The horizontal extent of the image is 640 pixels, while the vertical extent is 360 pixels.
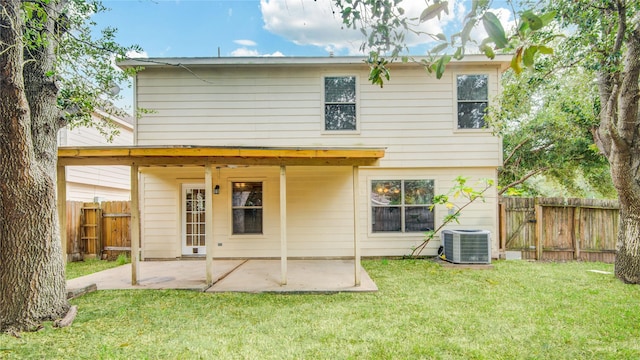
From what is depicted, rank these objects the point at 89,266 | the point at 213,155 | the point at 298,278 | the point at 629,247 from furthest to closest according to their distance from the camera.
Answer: the point at 89,266
the point at 298,278
the point at 629,247
the point at 213,155

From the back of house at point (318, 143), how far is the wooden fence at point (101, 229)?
1.02 meters

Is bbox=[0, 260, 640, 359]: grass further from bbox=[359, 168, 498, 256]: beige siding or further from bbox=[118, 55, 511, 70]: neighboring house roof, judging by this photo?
bbox=[118, 55, 511, 70]: neighboring house roof

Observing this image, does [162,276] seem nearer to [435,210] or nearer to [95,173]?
[435,210]

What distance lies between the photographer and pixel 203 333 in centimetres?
346

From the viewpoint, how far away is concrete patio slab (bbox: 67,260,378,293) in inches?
201

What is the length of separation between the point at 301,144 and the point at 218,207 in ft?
7.96

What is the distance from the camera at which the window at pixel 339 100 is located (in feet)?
24.7

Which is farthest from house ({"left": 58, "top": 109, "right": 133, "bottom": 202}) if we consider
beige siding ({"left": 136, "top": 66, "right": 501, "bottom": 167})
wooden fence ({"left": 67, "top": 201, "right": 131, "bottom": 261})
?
beige siding ({"left": 136, "top": 66, "right": 501, "bottom": 167})

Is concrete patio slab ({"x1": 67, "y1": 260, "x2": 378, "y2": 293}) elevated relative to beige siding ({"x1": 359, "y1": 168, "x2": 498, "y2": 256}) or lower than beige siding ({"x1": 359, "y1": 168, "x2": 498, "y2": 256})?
lower

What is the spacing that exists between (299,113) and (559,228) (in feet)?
21.7

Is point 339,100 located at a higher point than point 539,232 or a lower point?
higher

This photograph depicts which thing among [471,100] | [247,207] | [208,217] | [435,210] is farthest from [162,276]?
[471,100]

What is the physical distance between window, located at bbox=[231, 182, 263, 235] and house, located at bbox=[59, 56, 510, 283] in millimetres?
24

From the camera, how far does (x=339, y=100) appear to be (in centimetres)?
753
